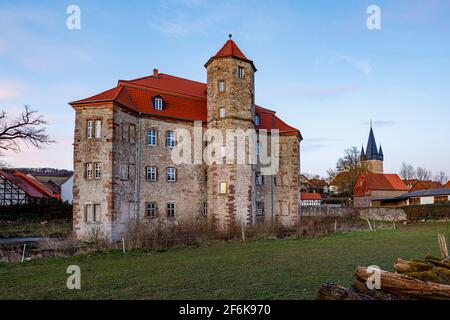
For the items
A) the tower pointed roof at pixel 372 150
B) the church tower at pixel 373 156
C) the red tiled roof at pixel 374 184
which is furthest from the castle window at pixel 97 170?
the tower pointed roof at pixel 372 150

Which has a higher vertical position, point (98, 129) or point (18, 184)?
point (98, 129)

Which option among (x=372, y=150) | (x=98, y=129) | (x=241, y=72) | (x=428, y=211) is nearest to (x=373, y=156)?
(x=372, y=150)

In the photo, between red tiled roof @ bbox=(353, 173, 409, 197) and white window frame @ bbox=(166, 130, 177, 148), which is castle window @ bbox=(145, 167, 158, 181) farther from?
red tiled roof @ bbox=(353, 173, 409, 197)

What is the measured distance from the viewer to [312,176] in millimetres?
109188

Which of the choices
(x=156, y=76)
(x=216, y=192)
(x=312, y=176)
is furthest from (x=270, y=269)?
(x=312, y=176)

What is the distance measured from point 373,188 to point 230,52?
4640 centimetres

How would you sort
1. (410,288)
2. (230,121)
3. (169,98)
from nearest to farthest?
(410,288) → (230,121) → (169,98)

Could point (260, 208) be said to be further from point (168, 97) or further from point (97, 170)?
point (97, 170)

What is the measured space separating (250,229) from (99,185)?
10.7 m

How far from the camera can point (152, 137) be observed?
2841 cm

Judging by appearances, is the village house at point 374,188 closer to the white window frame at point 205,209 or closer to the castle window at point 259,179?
the castle window at point 259,179

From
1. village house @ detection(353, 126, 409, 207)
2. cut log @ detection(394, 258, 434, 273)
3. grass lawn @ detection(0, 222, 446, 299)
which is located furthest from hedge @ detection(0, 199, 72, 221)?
village house @ detection(353, 126, 409, 207)

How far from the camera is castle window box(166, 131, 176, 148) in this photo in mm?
29208

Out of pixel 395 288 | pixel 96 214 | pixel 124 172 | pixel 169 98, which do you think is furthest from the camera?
pixel 169 98
